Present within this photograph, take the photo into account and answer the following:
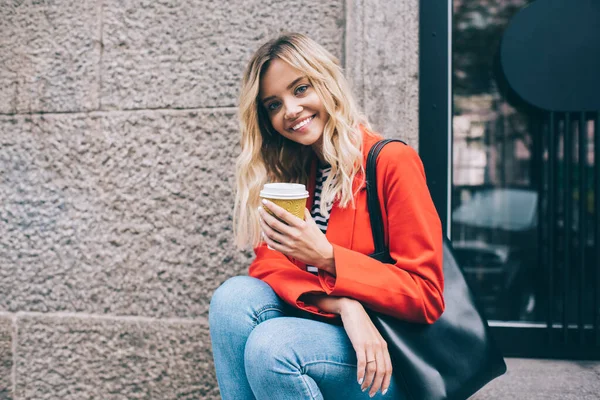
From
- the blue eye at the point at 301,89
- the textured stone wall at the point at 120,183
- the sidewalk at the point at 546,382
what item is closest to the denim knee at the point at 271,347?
the blue eye at the point at 301,89

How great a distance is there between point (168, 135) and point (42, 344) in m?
1.28

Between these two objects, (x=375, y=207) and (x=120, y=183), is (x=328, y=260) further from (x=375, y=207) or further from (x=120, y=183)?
(x=120, y=183)

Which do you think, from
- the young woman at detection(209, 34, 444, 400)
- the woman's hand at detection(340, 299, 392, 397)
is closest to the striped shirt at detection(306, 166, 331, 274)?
the young woman at detection(209, 34, 444, 400)

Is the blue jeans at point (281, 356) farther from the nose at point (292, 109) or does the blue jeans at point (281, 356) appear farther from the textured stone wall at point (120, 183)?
the textured stone wall at point (120, 183)

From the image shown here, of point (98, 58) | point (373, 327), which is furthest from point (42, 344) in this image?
point (373, 327)

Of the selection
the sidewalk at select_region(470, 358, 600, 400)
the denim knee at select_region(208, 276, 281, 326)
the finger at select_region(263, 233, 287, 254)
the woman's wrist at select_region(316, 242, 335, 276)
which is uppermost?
the finger at select_region(263, 233, 287, 254)

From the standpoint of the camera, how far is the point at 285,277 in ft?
5.59

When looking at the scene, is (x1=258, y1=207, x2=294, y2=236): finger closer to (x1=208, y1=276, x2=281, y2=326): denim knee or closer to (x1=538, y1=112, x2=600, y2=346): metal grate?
(x1=208, y1=276, x2=281, y2=326): denim knee

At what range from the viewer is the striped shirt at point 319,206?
5.86 feet

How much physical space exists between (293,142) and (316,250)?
0.61 metres

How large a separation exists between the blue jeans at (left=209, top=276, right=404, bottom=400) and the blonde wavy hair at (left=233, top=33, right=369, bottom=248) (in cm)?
36

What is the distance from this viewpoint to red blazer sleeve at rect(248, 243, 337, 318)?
1590mm

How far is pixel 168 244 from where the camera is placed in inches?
98.7

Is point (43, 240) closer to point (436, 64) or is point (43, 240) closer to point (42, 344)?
point (42, 344)
